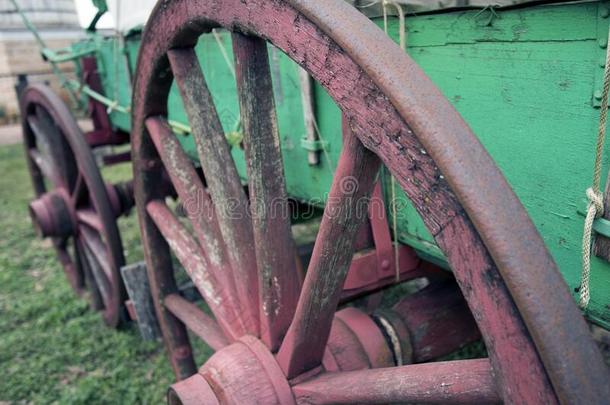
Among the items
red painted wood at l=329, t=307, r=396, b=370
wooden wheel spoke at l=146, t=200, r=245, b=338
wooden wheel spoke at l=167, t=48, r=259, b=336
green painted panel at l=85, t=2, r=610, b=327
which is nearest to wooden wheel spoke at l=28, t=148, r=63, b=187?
wooden wheel spoke at l=146, t=200, r=245, b=338

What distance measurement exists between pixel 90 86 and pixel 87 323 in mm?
1435

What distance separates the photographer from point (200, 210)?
5.27ft

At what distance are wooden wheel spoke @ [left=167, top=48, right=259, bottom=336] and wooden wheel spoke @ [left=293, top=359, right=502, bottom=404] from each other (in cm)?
29

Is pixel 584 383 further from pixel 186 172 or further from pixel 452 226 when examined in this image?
pixel 186 172

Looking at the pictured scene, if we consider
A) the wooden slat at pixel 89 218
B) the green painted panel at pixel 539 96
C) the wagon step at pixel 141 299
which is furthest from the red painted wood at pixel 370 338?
the wooden slat at pixel 89 218

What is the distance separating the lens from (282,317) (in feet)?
4.34

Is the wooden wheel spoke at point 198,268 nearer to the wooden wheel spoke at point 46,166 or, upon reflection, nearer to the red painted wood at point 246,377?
the red painted wood at point 246,377

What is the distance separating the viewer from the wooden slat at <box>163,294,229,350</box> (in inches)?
65.1

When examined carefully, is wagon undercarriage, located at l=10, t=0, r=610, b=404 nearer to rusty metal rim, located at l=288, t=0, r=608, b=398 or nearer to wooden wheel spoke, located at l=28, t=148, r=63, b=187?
rusty metal rim, located at l=288, t=0, r=608, b=398

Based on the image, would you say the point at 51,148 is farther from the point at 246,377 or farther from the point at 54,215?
the point at 246,377

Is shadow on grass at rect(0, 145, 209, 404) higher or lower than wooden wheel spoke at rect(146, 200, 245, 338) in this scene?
lower

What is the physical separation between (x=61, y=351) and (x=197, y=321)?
1.34m

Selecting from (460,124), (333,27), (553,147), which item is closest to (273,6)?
(333,27)

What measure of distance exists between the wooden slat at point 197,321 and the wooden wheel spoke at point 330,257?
0.43 m
